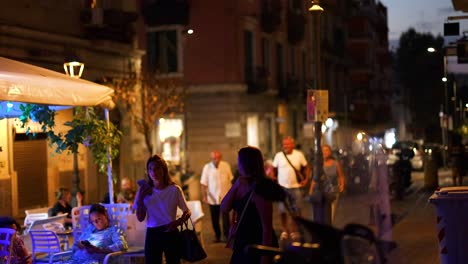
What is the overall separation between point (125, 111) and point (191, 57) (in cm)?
1190

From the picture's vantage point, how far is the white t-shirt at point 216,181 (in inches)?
607

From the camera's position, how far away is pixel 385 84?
289ft

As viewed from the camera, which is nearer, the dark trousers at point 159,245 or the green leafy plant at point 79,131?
the dark trousers at point 159,245

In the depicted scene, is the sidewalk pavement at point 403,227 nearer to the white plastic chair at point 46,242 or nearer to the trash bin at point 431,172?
the white plastic chair at point 46,242

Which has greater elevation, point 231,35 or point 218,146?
point 231,35

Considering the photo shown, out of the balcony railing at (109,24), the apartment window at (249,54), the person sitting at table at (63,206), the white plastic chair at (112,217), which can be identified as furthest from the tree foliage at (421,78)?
the white plastic chair at (112,217)

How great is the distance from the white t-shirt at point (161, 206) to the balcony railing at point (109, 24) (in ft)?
39.0

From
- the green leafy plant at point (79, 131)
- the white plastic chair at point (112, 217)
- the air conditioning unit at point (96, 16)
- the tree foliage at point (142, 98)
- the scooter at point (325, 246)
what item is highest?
the air conditioning unit at point (96, 16)

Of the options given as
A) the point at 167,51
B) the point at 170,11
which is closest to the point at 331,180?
the point at 170,11

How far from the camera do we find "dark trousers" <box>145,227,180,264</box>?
363 inches

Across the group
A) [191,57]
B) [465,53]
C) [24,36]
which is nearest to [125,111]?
[24,36]

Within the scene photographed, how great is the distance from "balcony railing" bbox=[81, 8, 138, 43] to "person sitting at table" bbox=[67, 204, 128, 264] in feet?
36.4

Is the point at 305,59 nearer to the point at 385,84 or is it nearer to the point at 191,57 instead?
the point at 191,57

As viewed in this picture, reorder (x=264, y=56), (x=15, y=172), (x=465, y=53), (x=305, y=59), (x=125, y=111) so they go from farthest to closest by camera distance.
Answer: (x=305, y=59) < (x=264, y=56) < (x=125, y=111) < (x=465, y=53) < (x=15, y=172)
